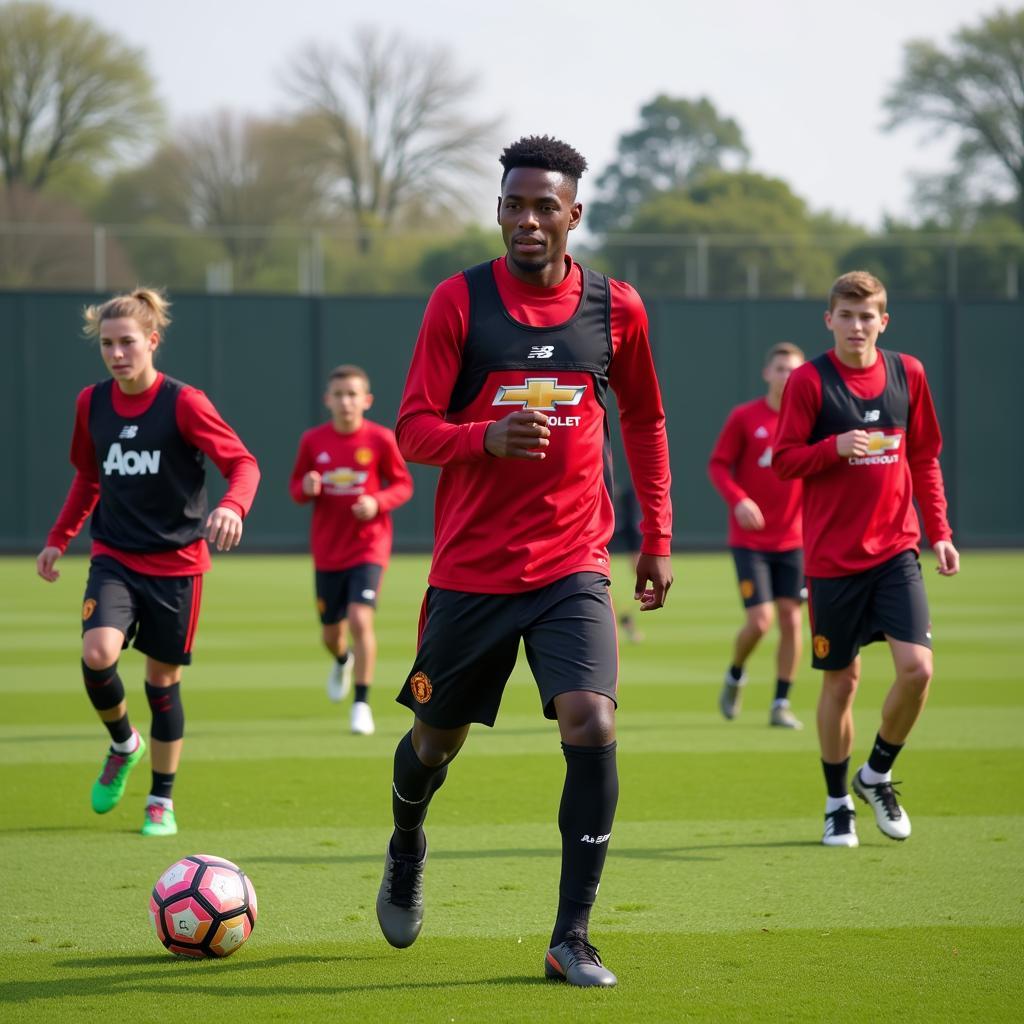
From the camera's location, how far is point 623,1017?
4430 mm

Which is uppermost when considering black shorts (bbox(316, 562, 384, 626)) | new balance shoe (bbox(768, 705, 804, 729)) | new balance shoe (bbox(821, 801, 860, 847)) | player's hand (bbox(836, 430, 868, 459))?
player's hand (bbox(836, 430, 868, 459))

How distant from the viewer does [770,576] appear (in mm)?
11242

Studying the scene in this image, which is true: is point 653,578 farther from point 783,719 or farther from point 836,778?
point 783,719

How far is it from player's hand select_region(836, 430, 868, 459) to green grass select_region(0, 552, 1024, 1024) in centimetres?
169

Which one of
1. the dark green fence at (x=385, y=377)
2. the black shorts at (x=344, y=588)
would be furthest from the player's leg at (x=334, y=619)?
the dark green fence at (x=385, y=377)

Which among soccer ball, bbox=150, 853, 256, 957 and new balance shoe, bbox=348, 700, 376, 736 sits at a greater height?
soccer ball, bbox=150, 853, 256, 957

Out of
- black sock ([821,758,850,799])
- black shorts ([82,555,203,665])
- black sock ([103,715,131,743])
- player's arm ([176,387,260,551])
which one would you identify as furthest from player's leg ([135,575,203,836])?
black sock ([821,758,850,799])

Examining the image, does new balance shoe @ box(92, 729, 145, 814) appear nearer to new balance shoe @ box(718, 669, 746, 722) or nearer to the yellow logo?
the yellow logo

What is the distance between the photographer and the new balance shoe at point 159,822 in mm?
7168

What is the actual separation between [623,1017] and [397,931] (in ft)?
3.16

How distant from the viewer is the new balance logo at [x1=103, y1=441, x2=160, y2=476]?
7195 mm

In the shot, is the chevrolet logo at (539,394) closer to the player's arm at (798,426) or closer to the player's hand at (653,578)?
the player's hand at (653,578)

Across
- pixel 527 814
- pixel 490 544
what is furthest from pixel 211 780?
pixel 490 544

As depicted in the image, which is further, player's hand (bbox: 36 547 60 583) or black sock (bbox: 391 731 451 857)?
player's hand (bbox: 36 547 60 583)
